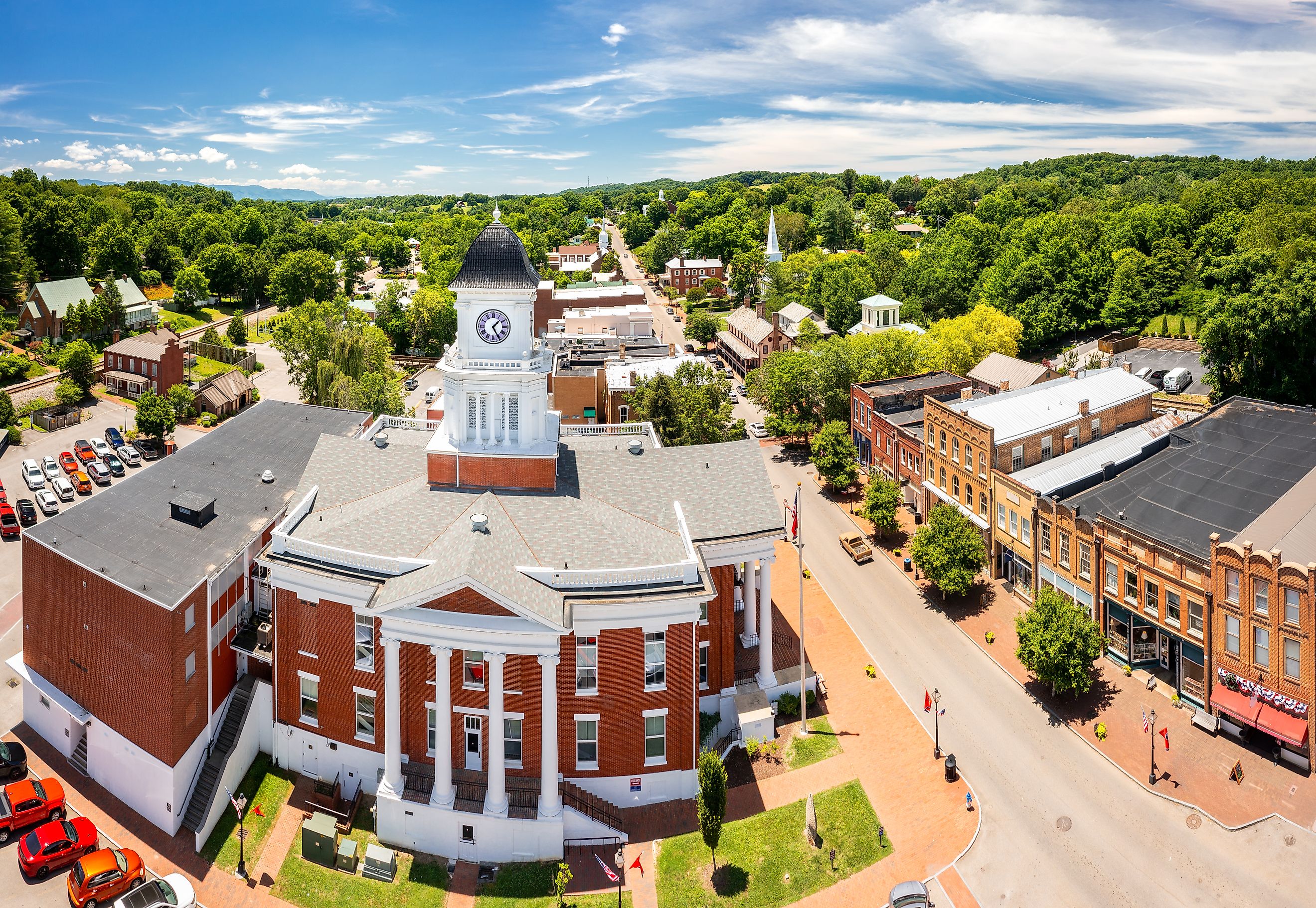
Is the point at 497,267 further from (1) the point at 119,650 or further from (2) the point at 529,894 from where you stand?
(2) the point at 529,894

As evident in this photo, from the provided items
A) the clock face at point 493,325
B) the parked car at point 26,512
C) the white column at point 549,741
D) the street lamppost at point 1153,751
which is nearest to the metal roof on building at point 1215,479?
the street lamppost at point 1153,751

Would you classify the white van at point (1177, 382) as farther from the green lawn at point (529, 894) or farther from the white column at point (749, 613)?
the green lawn at point (529, 894)

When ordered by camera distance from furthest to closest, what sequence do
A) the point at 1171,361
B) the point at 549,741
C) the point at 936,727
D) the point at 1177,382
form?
the point at 1171,361, the point at 1177,382, the point at 936,727, the point at 549,741

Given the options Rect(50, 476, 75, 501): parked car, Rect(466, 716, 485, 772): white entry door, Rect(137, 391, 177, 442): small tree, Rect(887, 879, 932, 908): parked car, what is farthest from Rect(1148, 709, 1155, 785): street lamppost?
Rect(137, 391, 177, 442): small tree

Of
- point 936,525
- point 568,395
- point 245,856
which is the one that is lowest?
point 245,856

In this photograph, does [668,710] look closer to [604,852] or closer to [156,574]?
[604,852]

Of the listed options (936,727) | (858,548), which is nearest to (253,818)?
(936,727)

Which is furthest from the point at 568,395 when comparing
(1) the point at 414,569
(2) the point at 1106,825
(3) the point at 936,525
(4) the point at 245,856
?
(2) the point at 1106,825
